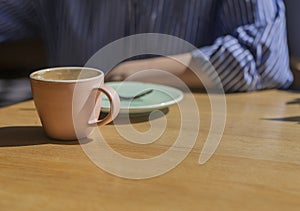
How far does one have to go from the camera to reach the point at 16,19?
1601 millimetres

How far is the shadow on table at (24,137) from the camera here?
75cm

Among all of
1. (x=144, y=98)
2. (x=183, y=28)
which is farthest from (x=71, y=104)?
(x=183, y=28)

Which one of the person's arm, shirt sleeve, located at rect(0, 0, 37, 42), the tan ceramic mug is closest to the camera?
the tan ceramic mug

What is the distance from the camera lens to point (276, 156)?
0.71 metres

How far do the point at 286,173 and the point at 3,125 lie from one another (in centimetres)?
50

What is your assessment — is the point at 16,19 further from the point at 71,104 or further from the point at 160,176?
the point at 160,176

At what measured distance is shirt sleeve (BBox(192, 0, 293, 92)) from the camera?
1.21 m

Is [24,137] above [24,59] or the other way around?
above

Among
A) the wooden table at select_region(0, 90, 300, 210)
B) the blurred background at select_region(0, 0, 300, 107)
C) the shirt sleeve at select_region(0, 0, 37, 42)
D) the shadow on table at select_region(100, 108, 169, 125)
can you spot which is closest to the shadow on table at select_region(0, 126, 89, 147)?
the wooden table at select_region(0, 90, 300, 210)

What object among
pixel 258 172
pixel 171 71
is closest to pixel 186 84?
pixel 171 71

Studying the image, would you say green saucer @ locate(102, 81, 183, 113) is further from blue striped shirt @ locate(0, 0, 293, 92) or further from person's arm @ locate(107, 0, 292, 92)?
blue striped shirt @ locate(0, 0, 293, 92)

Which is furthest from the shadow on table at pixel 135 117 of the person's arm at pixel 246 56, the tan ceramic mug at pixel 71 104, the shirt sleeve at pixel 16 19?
the shirt sleeve at pixel 16 19

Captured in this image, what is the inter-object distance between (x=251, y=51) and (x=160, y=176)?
0.73 meters

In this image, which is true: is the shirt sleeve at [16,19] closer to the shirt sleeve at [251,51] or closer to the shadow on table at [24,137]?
the shirt sleeve at [251,51]
